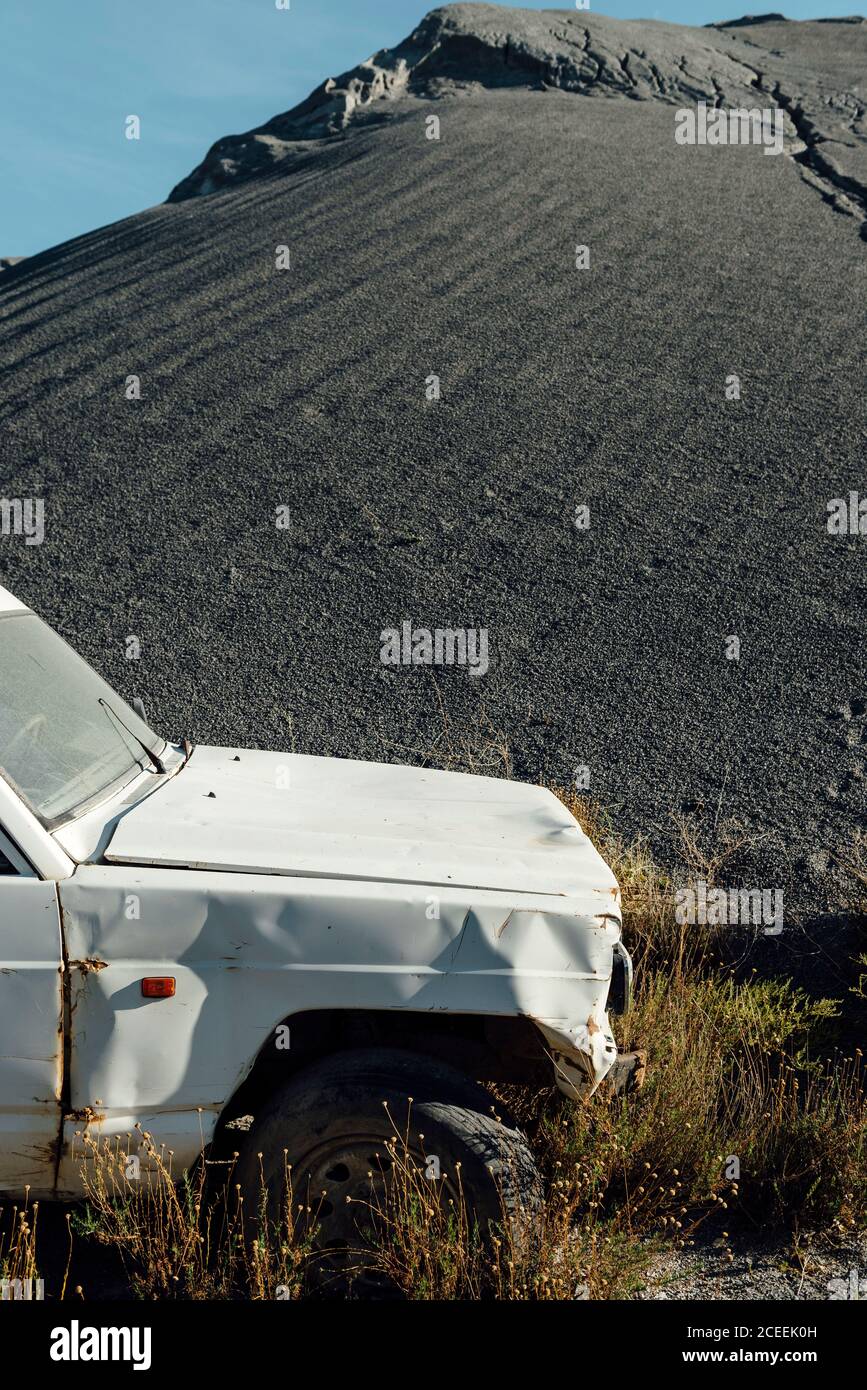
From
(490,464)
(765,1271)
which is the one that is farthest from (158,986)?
(490,464)

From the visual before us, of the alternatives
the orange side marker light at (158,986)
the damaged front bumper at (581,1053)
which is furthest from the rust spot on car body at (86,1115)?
the damaged front bumper at (581,1053)

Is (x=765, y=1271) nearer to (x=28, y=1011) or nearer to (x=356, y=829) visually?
(x=356, y=829)

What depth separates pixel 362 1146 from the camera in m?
2.79

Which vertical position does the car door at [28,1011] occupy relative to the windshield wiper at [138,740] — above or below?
below

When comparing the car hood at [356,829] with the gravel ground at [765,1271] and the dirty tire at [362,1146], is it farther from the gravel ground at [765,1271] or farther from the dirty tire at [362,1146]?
the gravel ground at [765,1271]

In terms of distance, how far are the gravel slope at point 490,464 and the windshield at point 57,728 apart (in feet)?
13.7

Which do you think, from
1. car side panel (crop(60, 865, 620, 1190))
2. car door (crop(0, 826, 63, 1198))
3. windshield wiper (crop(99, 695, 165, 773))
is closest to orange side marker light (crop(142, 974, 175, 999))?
car side panel (crop(60, 865, 620, 1190))

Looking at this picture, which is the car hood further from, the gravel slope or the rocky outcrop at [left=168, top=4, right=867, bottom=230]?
the rocky outcrop at [left=168, top=4, right=867, bottom=230]

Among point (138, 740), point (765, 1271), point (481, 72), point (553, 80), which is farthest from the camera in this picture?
point (481, 72)

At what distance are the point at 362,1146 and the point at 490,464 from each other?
10205 mm

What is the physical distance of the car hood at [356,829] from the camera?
286 cm

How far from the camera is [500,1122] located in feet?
9.62
